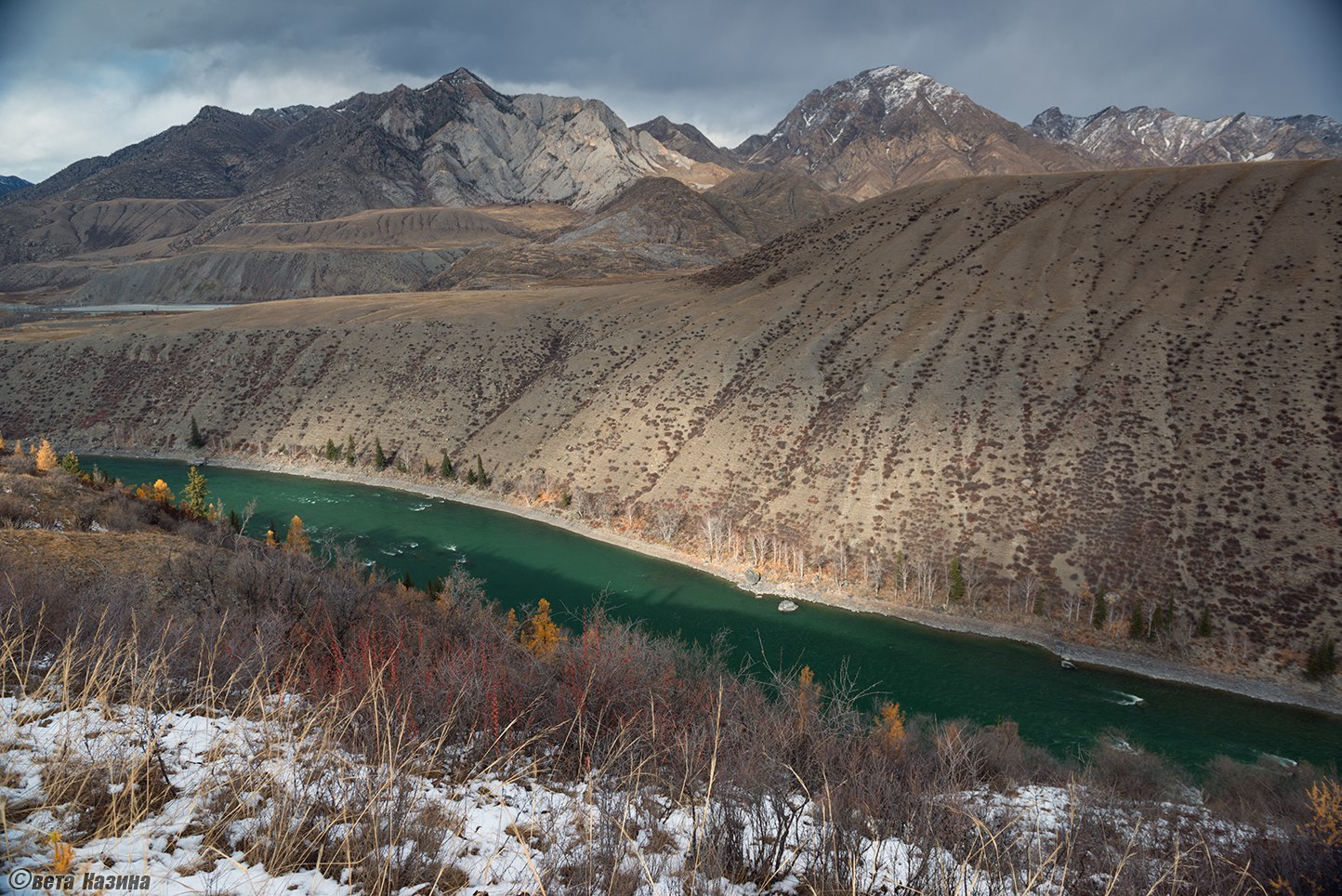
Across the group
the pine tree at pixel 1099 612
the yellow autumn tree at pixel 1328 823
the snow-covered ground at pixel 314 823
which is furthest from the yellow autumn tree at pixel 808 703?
the pine tree at pixel 1099 612

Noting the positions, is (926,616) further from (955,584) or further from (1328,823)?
(1328,823)

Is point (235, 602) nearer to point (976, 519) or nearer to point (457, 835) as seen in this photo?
point (457, 835)

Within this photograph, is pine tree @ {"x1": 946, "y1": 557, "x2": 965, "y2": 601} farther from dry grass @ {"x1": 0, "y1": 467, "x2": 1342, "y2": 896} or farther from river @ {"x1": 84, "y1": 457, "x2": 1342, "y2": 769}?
dry grass @ {"x1": 0, "y1": 467, "x2": 1342, "y2": 896}

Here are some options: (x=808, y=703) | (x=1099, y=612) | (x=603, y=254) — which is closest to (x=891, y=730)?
(x=808, y=703)

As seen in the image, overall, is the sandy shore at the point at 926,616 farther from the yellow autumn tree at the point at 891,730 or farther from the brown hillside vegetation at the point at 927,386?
the yellow autumn tree at the point at 891,730

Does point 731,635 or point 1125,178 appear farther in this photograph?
point 1125,178

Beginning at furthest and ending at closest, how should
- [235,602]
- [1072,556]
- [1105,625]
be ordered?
1. [1072,556]
2. [1105,625]
3. [235,602]

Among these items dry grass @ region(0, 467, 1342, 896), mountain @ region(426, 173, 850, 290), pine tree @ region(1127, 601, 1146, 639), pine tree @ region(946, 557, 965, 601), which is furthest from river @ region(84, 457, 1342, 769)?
mountain @ region(426, 173, 850, 290)

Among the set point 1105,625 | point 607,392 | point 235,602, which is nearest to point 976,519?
point 1105,625
